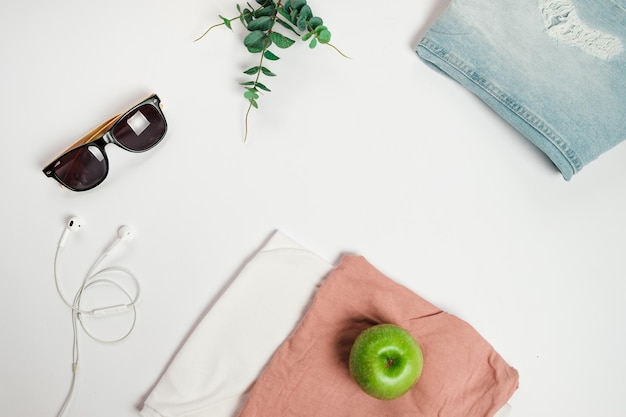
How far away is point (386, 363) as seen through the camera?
77 centimetres

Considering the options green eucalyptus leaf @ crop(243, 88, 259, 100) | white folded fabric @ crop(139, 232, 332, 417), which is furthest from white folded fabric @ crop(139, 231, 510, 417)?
green eucalyptus leaf @ crop(243, 88, 259, 100)

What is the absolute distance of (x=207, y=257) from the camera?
0.90 metres

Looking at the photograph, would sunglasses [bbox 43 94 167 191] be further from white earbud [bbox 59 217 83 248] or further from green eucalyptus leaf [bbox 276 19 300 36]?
green eucalyptus leaf [bbox 276 19 300 36]

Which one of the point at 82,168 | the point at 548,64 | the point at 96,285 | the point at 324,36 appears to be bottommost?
the point at 96,285

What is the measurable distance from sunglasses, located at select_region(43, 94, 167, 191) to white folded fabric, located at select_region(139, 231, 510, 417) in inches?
10.0

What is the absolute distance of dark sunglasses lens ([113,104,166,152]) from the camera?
35.2 inches

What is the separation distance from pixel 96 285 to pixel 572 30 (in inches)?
32.8

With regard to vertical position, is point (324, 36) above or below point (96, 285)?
above

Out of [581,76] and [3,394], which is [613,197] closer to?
[581,76]

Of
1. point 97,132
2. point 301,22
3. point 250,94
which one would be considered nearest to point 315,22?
point 301,22

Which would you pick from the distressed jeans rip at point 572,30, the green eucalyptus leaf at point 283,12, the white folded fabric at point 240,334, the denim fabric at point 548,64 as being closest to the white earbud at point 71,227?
the white folded fabric at point 240,334

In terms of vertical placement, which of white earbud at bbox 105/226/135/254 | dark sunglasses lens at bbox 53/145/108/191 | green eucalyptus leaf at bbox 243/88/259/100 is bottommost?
white earbud at bbox 105/226/135/254

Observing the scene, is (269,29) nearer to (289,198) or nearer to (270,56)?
(270,56)

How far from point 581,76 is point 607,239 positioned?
25cm
